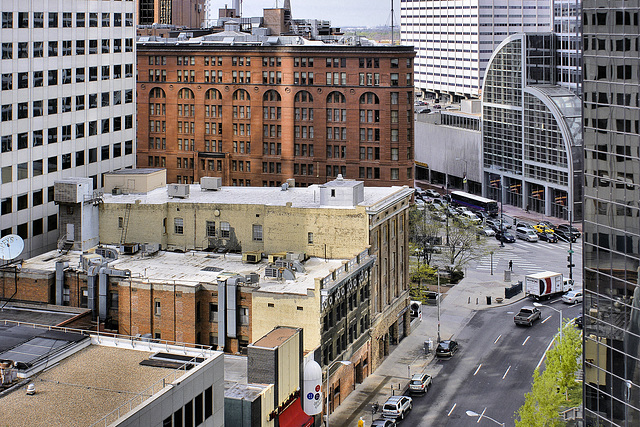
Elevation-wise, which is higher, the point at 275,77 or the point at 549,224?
the point at 275,77

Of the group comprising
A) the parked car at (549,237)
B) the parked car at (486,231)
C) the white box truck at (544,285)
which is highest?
the parked car at (486,231)

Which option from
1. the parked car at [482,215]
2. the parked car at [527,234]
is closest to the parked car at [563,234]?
the parked car at [527,234]

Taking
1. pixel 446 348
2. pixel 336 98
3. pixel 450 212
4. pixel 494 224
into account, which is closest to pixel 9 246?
pixel 446 348

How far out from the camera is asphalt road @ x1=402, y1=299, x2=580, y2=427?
8862cm

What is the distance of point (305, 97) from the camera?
157 m

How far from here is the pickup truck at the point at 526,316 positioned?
4486 inches

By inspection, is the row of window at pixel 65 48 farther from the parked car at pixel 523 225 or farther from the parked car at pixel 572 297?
the parked car at pixel 523 225

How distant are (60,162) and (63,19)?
47.2 ft

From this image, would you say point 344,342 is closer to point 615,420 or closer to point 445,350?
point 445,350

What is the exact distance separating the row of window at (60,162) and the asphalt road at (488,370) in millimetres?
41882

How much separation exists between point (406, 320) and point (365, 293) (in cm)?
1617

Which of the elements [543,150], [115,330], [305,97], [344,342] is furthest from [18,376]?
[543,150]

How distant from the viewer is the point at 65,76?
103875 mm

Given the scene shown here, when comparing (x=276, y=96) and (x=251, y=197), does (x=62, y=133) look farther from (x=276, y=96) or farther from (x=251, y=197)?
(x=276, y=96)
